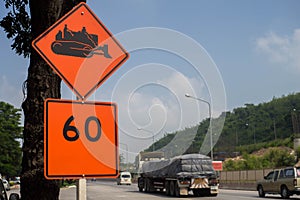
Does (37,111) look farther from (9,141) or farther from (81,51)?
(9,141)

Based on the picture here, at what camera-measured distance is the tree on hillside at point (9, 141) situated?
68.9 meters

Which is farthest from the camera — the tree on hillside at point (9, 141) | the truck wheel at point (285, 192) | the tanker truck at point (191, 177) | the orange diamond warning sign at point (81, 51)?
the tree on hillside at point (9, 141)

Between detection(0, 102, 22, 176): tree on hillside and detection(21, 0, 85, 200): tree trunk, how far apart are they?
65078mm

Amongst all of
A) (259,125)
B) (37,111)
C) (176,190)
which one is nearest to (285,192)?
(176,190)

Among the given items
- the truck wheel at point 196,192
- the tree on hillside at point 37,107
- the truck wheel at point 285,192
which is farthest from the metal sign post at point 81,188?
the truck wheel at point 196,192

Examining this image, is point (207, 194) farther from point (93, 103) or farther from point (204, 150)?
point (93, 103)

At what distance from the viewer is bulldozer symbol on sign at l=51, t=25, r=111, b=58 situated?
159 inches

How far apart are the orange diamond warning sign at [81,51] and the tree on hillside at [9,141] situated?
66270mm

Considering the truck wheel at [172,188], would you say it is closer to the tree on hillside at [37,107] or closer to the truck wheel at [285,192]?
the truck wheel at [285,192]

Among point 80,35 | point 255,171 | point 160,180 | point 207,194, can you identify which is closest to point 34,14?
point 80,35

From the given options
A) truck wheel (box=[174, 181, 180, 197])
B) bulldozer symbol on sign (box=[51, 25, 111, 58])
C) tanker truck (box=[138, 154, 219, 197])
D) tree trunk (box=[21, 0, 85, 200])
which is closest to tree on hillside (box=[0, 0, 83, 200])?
Result: tree trunk (box=[21, 0, 85, 200])

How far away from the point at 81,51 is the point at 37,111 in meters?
1.25

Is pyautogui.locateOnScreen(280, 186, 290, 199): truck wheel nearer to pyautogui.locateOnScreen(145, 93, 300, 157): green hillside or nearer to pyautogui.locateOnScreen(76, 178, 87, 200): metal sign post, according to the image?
pyautogui.locateOnScreen(76, 178, 87, 200): metal sign post

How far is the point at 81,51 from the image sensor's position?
4.05m
